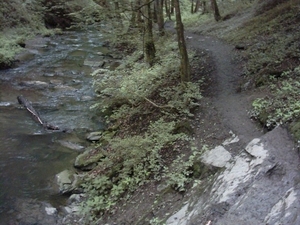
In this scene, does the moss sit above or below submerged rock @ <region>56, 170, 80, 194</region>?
above

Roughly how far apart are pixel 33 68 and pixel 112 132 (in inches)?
374

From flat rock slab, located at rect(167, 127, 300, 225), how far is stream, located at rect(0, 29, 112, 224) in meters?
3.97

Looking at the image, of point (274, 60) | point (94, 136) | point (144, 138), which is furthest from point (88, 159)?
point (274, 60)

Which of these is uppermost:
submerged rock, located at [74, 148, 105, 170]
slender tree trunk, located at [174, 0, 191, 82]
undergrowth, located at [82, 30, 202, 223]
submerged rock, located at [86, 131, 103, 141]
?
slender tree trunk, located at [174, 0, 191, 82]

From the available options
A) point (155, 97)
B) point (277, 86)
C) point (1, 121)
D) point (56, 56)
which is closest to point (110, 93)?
point (155, 97)

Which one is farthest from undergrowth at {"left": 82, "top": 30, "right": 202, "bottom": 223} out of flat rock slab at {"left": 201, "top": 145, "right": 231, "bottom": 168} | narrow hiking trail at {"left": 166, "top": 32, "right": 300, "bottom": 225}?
narrow hiking trail at {"left": 166, "top": 32, "right": 300, "bottom": 225}

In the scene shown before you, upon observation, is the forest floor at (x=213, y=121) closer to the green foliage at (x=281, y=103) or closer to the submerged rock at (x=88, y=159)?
the green foliage at (x=281, y=103)

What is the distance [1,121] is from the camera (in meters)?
10.3

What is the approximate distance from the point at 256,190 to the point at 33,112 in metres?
9.17

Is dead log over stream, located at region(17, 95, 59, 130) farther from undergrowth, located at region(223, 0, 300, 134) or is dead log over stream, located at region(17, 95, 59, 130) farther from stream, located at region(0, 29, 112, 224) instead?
undergrowth, located at region(223, 0, 300, 134)

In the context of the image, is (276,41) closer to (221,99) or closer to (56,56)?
(221,99)

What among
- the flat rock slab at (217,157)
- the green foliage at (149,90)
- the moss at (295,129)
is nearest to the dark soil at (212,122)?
the flat rock slab at (217,157)

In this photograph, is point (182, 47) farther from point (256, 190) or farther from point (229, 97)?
point (256, 190)

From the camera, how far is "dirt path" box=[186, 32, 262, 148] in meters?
6.69
